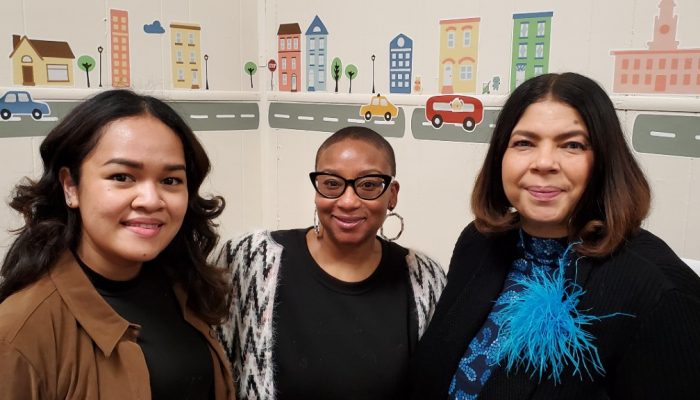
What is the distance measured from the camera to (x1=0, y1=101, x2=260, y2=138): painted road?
8.38 feet

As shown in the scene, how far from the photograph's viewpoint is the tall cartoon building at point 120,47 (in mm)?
2822

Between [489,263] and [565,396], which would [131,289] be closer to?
[489,263]

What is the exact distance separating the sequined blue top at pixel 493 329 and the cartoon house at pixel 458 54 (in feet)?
4.12

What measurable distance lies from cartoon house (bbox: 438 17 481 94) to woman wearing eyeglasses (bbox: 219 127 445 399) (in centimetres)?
103

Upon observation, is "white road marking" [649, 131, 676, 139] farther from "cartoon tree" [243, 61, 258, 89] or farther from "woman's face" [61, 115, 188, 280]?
"cartoon tree" [243, 61, 258, 89]

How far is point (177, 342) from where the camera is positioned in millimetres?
1415

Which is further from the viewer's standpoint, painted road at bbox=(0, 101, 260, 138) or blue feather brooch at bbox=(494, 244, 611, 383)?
painted road at bbox=(0, 101, 260, 138)

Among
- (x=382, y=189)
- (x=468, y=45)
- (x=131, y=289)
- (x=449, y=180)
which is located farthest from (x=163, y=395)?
(x=468, y=45)

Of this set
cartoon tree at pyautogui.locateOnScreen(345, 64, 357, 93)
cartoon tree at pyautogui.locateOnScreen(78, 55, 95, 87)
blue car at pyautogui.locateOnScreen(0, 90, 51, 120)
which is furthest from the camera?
cartoon tree at pyautogui.locateOnScreen(345, 64, 357, 93)

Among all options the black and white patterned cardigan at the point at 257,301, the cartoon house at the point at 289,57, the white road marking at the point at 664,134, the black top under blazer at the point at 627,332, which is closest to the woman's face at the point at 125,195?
the black and white patterned cardigan at the point at 257,301

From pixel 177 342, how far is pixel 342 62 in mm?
2002

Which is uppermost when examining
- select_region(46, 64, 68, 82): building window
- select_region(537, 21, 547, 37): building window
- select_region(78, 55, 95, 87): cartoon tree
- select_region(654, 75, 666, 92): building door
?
select_region(537, 21, 547, 37): building window

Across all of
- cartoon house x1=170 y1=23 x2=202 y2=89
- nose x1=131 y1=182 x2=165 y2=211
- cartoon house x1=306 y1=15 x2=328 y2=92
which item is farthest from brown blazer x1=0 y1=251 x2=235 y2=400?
cartoon house x1=306 y1=15 x2=328 y2=92

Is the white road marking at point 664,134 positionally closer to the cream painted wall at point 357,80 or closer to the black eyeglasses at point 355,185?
the cream painted wall at point 357,80
